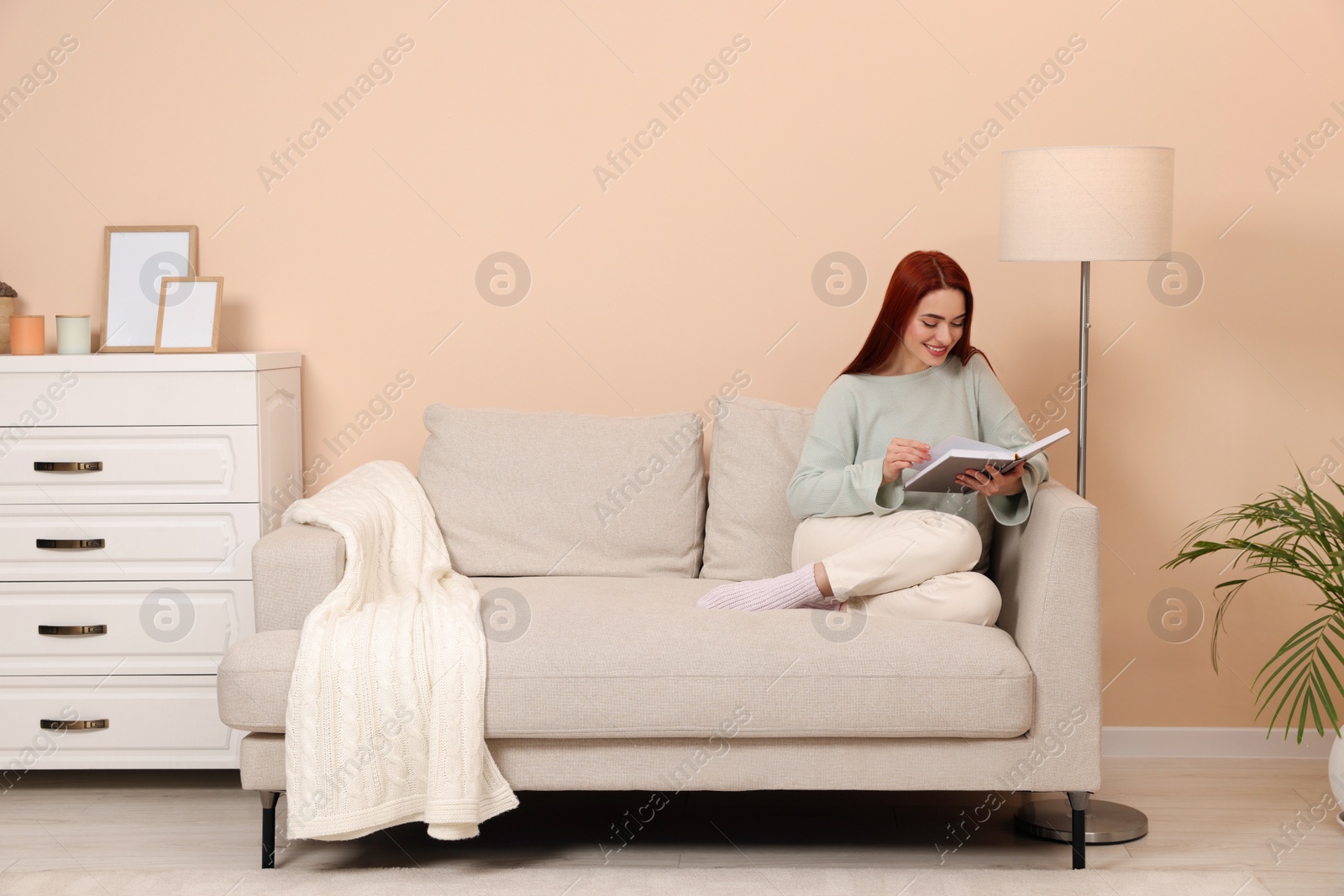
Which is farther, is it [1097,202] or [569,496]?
[569,496]

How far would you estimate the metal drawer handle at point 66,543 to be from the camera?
2.73 metres

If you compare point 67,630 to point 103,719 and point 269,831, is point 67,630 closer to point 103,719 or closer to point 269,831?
point 103,719

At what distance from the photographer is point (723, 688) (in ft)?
7.11

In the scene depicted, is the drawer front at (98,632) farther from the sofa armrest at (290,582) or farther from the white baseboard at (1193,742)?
the white baseboard at (1193,742)

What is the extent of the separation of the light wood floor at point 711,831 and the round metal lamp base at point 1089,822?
2cm

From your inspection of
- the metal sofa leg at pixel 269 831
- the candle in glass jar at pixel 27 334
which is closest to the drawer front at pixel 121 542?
the candle in glass jar at pixel 27 334

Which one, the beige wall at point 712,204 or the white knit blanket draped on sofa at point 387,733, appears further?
the beige wall at point 712,204

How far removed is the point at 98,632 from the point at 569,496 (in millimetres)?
1120

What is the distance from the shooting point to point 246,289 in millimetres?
3174

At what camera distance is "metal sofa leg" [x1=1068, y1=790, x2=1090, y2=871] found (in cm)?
226

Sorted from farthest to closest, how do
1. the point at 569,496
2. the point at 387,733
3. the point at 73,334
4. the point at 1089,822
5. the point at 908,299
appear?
the point at 73,334
the point at 569,496
the point at 908,299
the point at 1089,822
the point at 387,733

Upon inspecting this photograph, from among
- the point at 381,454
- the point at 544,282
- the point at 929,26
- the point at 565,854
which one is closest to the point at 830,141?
the point at 929,26

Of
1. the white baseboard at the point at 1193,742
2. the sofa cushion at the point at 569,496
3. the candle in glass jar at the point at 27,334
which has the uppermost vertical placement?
the candle in glass jar at the point at 27,334

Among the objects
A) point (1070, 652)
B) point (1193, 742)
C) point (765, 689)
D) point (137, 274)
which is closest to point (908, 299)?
point (1070, 652)
